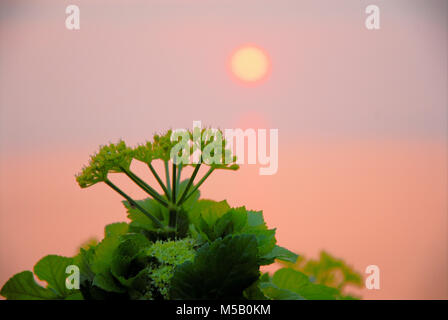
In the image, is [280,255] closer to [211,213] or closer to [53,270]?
[211,213]

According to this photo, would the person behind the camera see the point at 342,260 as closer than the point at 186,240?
No

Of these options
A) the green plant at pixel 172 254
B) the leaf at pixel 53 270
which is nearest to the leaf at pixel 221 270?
the green plant at pixel 172 254

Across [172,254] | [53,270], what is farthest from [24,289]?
[172,254]

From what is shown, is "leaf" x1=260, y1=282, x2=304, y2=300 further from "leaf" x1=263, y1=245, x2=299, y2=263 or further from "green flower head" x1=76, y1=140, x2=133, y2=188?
"green flower head" x1=76, y1=140, x2=133, y2=188

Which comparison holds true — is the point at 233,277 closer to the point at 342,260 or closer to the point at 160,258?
the point at 160,258

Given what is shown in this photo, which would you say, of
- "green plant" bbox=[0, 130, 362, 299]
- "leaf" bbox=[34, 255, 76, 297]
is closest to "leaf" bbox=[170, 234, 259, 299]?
"green plant" bbox=[0, 130, 362, 299]

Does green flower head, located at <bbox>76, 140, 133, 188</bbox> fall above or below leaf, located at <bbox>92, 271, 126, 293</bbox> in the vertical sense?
above
